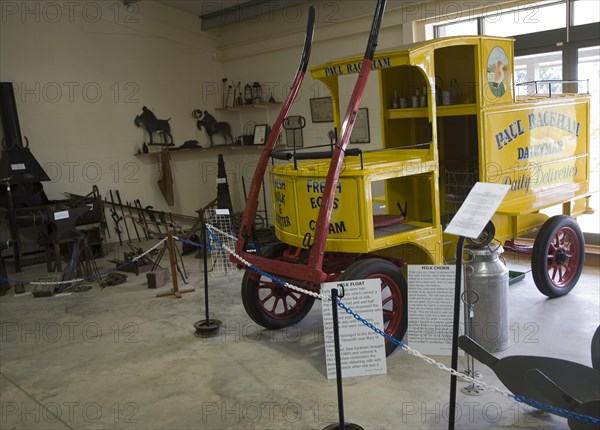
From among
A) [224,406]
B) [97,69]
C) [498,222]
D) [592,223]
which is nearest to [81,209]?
[97,69]

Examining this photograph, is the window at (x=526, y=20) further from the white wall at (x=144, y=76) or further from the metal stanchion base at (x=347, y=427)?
the metal stanchion base at (x=347, y=427)

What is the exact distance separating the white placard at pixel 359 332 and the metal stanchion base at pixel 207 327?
149 centimetres

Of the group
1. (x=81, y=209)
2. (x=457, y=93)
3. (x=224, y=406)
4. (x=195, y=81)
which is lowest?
(x=224, y=406)

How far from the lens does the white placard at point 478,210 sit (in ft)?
10.5

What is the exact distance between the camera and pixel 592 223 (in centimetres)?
722

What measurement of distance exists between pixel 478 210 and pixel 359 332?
4.56ft

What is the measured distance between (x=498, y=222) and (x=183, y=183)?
704cm

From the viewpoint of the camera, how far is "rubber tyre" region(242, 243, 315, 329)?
16.9 ft

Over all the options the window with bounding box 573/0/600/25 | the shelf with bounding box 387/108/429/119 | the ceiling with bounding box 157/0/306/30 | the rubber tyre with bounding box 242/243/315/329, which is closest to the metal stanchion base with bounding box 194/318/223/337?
the rubber tyre with bounding box 242/243/315/329

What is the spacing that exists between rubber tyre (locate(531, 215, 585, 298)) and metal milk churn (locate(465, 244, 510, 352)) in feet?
3.62

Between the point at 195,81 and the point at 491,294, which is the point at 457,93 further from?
the point at 195,81

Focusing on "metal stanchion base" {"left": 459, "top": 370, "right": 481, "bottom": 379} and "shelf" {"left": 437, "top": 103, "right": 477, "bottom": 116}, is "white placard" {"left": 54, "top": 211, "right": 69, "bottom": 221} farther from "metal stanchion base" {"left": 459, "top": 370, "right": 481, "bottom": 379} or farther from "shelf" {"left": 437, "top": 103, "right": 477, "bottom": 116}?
"metal stanchion base" {"left": 459, "top": 370, "right": 481, "bottom": 379}

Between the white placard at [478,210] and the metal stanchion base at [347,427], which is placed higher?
the white placard at [478,210]

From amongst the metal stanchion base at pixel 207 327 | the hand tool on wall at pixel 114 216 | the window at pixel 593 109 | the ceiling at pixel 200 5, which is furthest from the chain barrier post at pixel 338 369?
the ceiling at pixel 200 5
